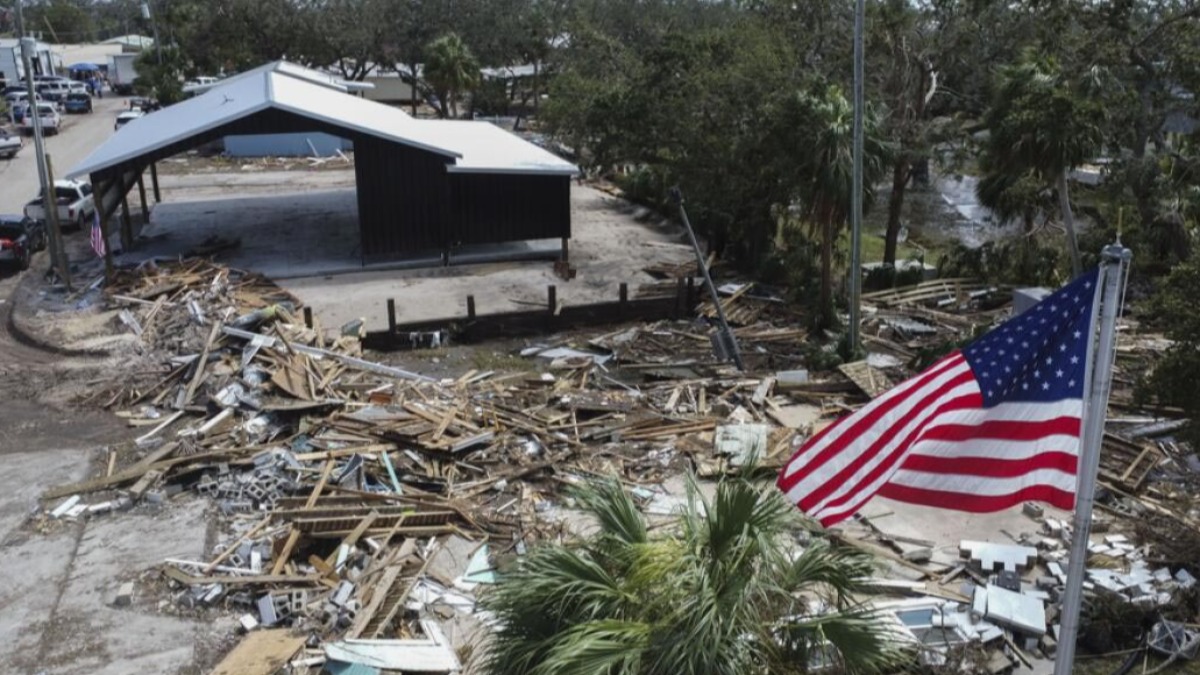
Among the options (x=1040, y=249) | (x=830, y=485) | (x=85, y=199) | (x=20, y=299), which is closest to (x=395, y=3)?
(x=85, y=199)

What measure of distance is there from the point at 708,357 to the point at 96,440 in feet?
41.4

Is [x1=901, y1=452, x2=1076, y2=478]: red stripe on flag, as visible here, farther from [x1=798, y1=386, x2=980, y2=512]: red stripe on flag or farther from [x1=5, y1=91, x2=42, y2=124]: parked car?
[x1=5, y1=91, x2=42, y2=124]: parked car

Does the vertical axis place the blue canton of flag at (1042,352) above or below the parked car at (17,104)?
below

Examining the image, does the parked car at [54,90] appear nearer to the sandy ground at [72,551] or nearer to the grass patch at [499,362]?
the sandy ground at [72,551]

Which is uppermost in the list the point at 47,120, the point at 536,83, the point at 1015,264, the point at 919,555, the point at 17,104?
the point at 536,83

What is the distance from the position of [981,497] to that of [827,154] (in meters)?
15.9

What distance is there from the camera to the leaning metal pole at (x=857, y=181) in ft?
63.3

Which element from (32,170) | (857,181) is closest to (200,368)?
(857,181)

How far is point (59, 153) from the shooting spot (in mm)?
50438

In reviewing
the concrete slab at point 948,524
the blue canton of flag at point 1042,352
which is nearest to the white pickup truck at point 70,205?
the concrete slab at point 948,524

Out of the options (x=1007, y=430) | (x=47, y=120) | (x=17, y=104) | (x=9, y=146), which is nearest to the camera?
(x=1007, y=430)

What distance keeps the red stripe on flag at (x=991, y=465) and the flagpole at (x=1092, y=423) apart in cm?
31

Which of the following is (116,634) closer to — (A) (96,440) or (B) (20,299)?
(A) (96,440)

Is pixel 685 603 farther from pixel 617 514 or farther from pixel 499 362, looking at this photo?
pixel 499 362
